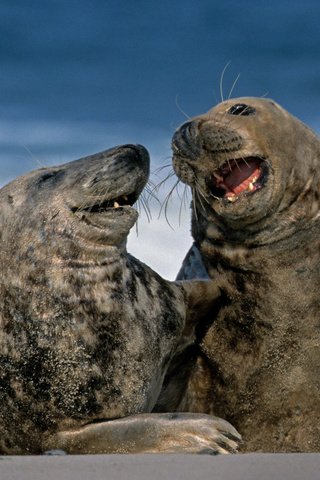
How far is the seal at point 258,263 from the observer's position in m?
9.15

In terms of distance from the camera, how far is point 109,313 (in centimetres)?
857

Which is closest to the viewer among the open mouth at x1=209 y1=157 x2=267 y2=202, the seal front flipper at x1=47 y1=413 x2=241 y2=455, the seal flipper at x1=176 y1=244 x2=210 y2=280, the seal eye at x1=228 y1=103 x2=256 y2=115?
the seal front flipper at x1=47 y1=413 x2=241 y2=455

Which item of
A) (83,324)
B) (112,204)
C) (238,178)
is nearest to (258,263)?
(238,178)

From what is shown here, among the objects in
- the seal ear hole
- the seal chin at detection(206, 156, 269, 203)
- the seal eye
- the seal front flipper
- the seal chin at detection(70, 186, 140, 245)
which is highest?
the seal eye

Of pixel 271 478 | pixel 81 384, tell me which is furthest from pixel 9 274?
pixel 271 478

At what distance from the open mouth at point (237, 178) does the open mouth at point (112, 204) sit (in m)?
0.69

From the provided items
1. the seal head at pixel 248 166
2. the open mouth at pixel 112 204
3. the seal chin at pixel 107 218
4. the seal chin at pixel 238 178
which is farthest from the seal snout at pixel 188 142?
the seal chin at pixel 107 218

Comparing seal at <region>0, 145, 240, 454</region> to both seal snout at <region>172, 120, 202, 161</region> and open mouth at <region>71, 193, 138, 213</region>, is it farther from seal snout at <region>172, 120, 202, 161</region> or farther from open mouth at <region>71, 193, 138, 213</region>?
seal snout at <region>172, 120, 202, 161</region>

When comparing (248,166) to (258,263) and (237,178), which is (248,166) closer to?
(237,178)

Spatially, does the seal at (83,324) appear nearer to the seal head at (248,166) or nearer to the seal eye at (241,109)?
the seal head at (248,166)

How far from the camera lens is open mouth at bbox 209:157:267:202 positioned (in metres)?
9.11

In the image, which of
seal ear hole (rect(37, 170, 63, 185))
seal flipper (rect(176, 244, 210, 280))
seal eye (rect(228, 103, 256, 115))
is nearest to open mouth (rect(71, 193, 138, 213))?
seal ear hole (rect(37, 170, 63, 185))

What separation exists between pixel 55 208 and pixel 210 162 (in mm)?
1292

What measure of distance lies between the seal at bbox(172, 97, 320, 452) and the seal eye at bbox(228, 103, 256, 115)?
0.03ft
